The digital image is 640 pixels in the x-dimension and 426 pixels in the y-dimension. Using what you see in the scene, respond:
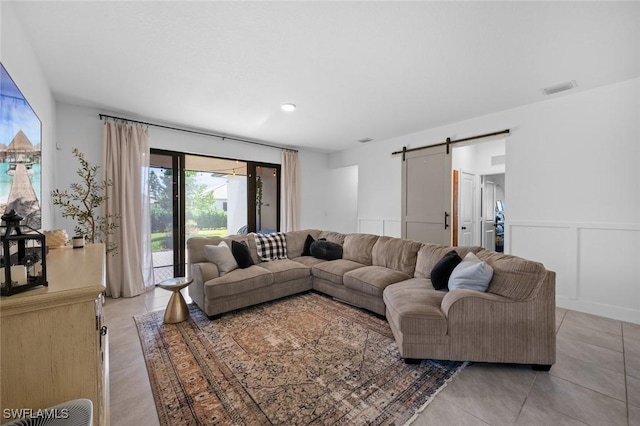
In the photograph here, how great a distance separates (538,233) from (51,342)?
465 cm

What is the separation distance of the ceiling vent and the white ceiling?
0.06 m

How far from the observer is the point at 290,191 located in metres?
5.79

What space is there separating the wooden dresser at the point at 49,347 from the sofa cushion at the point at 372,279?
237cm

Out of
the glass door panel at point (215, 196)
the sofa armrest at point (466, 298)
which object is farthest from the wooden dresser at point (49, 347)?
the glass door panel at point (215, 196)

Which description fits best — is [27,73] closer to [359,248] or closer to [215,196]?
[215,196]

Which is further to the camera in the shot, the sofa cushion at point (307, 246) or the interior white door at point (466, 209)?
the interior white door at point (466, 209)

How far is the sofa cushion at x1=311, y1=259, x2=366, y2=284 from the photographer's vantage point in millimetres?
3381

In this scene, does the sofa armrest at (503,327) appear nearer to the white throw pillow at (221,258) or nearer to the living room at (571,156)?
the living room at (571,156)

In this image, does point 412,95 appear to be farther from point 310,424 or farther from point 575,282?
point 310,424

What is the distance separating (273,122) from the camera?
418 centimetres

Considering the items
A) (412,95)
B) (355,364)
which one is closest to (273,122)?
(412,95)

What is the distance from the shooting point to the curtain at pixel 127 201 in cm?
369

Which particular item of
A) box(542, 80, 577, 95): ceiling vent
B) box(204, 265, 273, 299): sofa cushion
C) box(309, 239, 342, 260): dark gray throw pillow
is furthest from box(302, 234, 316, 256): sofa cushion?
box(542, 80, 577, 95): ceiling vent

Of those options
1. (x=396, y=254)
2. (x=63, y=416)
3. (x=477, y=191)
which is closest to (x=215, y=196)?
(x=396, y=254)
